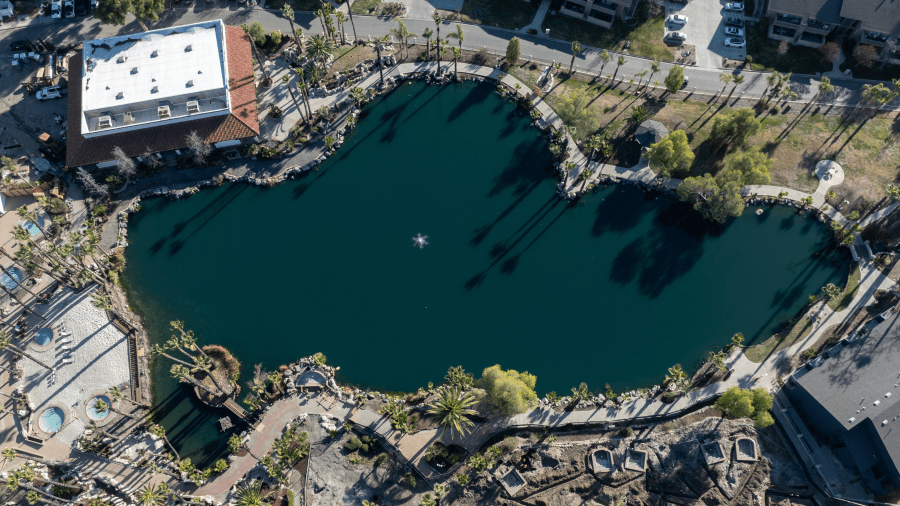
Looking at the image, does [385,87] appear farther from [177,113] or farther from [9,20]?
[9,20]

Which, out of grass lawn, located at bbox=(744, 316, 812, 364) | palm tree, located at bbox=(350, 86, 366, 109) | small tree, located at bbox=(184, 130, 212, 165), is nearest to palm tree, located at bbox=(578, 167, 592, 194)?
grass lawn, located at bbox=(744, 316, 812, 364)

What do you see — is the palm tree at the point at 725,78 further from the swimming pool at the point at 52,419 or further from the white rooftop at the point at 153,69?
the swimming pool at the point at 52,419

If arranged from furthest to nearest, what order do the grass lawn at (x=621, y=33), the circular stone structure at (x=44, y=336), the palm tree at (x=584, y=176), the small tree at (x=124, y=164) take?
the grass lawn at (x=621, y=33)
the palm tree at (x=584, y=176)
the small tree at (x=124, y=164)
the circular stone structure at (x=44, y=336)

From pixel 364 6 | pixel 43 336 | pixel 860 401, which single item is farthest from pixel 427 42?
pixel 860 401

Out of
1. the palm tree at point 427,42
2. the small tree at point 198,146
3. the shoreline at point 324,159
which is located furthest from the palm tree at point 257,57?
the palm tree at point 427,42

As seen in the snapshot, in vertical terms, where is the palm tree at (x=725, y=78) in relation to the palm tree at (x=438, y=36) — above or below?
above

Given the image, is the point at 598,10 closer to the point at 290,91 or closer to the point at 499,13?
the point at 499,13
